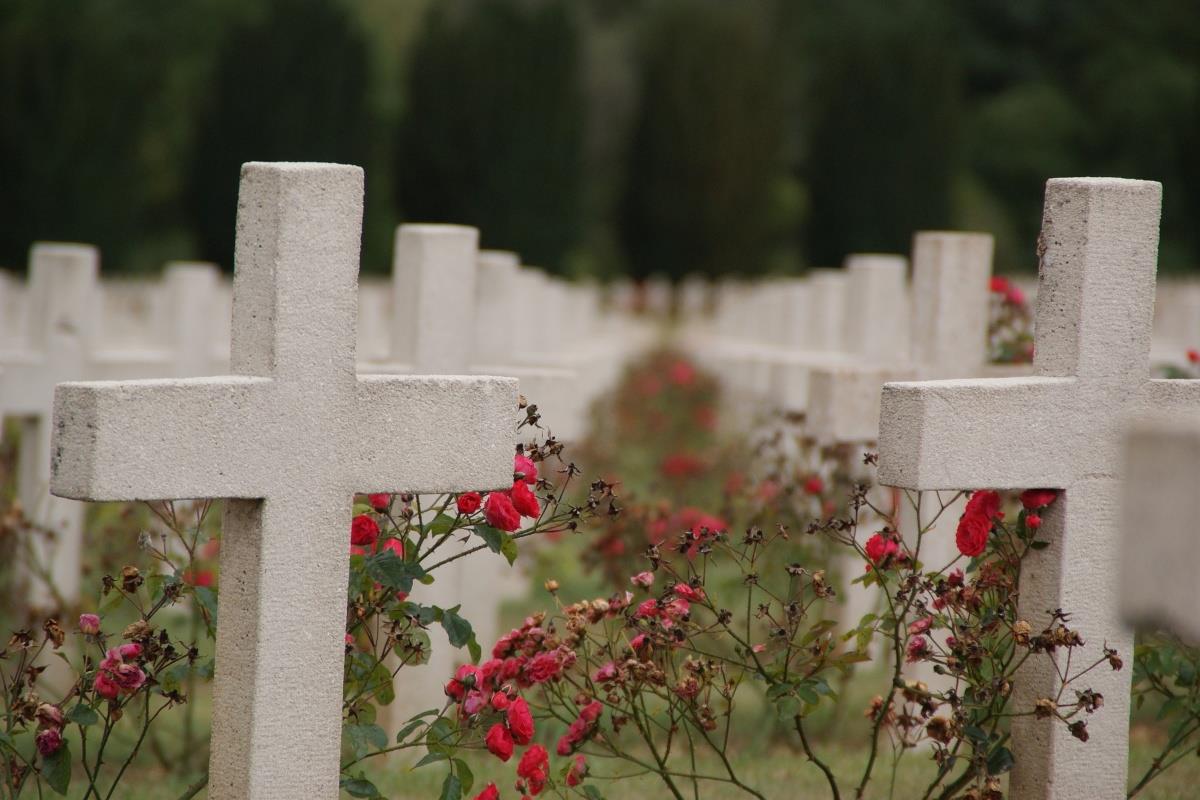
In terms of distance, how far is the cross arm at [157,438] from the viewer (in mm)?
2262

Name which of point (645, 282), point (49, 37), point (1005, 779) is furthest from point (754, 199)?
point (1005, 779)

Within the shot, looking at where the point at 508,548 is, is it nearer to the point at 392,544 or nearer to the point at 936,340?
the point at 392,544

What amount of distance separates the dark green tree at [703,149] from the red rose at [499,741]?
111 ft

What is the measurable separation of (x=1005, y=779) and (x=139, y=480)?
223 cm

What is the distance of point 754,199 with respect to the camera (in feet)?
120

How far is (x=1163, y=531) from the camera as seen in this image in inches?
66.2

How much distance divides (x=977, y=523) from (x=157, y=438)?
4.28 feet

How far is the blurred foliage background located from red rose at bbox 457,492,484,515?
21.0 meters

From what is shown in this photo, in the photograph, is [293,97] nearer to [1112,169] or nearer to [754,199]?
[754,199]

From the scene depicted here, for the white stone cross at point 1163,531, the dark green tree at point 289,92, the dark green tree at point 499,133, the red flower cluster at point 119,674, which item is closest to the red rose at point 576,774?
the red flower cluster at point 119,674

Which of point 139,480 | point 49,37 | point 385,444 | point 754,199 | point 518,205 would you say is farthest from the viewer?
point 754,199

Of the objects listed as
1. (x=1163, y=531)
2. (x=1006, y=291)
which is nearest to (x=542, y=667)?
(x=1163, y=531)

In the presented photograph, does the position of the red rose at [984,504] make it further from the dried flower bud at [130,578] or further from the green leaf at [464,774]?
the dried flower bud at [130,578]

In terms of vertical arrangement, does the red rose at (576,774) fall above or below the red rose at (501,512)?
below
